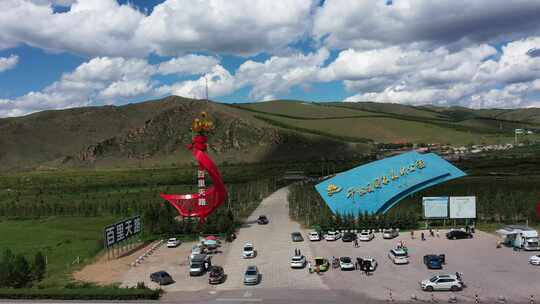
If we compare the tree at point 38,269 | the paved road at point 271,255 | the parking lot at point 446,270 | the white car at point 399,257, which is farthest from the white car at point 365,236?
the tree at point 38,269

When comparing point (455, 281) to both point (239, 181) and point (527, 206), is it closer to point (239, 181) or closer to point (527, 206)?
point (527, 206)

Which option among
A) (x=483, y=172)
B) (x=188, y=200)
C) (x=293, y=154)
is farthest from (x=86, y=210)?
(x=293, y=154)

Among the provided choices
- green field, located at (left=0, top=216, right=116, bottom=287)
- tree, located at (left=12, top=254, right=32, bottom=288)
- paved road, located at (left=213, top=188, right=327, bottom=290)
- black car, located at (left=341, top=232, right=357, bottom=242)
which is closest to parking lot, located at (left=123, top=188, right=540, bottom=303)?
paved road, located at (left=213, top=188, right=327, bottom=290)

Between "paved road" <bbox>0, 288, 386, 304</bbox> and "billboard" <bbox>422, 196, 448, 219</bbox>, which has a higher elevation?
"billboard" <bbox>422, 196, 448, 219</bbox>

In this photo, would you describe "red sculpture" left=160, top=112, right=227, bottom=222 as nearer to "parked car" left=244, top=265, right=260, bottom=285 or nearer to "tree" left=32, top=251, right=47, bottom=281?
"tree" left=32, top=251, right=47, bottom=281

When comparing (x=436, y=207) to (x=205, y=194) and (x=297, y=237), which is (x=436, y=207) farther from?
(x=205, y=194)

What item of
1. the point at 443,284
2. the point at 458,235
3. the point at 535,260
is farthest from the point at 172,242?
the point at 535,260

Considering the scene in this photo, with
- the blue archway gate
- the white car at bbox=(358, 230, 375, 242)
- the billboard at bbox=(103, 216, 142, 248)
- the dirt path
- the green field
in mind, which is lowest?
the green field
